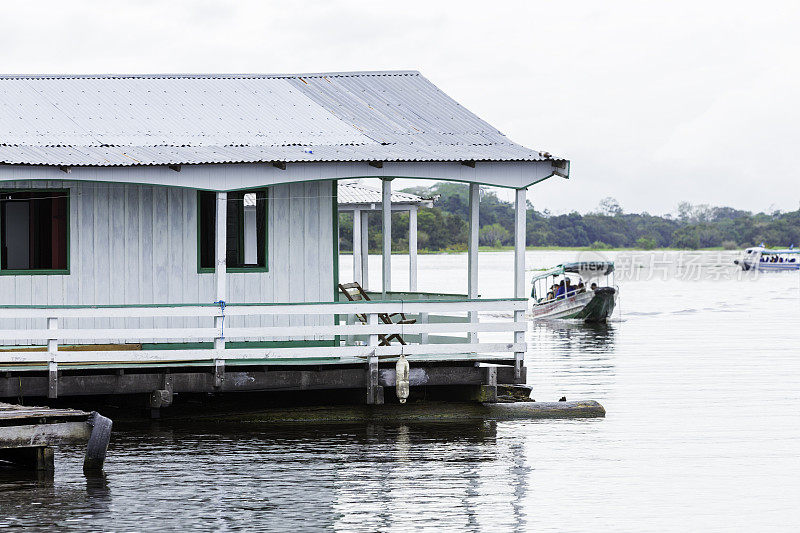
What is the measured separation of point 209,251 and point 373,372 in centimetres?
331

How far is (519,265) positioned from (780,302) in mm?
62415

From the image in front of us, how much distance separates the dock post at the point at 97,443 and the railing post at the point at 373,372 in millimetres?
4187

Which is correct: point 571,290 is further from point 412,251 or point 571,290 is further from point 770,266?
point 770,266

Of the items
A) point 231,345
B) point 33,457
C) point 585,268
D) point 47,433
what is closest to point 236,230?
point 231,345

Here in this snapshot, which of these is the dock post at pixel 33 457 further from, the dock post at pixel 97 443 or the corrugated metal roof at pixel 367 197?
the corrugated metal roof at pixel 367 197

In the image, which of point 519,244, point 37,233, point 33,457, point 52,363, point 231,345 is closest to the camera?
point 33,457

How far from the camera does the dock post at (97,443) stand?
15117 mm

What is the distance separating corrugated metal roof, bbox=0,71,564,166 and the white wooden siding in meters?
0.79

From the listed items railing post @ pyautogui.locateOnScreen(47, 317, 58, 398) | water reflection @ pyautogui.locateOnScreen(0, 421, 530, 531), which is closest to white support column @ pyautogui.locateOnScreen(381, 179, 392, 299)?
water reflection @ pyautogui.locateOnScreen(0, 421, 530, 531)

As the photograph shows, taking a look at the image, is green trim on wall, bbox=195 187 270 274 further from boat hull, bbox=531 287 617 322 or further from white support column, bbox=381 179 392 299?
boat hull, bbox=531 287 617 322

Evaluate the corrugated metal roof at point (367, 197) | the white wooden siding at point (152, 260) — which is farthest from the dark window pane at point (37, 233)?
the corrugated metal roof at point (367, 197)

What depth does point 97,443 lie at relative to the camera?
50.5 ft

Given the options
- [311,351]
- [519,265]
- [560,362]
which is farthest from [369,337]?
[560,362]

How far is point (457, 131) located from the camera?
69.4 feet
